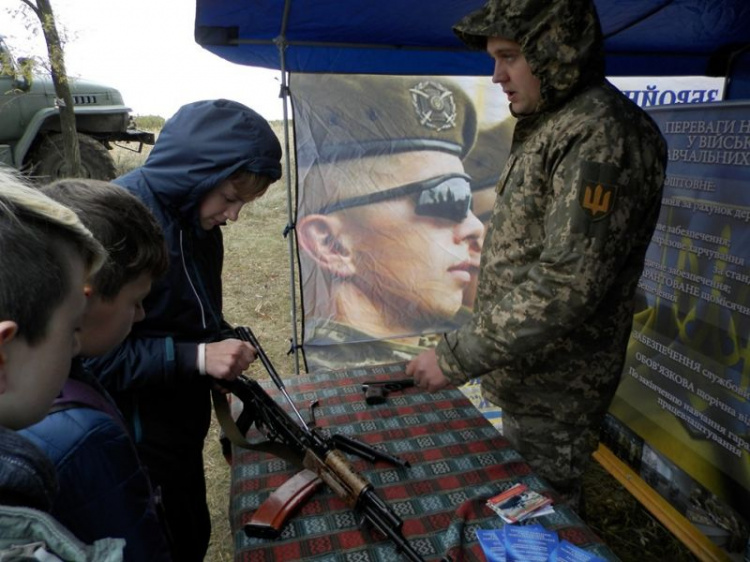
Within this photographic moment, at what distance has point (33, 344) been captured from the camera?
2.05ft

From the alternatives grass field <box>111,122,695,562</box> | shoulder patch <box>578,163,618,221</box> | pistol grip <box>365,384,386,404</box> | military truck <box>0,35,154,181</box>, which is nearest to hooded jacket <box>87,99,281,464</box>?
pistol grip <box>365,384,386,404</box>

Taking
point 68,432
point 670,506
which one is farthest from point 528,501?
point 670,506

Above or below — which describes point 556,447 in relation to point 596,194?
below

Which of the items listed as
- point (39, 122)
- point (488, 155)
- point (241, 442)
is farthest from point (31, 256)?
point (39, 122)

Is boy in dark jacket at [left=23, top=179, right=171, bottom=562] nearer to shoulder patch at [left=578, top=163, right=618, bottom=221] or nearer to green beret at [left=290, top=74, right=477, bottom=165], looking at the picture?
shoulder patch at [left=578, top=163, right=618, bottom=221]

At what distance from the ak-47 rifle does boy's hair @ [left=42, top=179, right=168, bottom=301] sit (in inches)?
26.5

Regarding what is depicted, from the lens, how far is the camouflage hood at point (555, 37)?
5.19 ft

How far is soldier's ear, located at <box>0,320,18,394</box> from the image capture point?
574 mm

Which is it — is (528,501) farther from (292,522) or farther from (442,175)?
(442,175)

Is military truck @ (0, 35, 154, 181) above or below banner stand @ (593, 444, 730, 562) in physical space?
above

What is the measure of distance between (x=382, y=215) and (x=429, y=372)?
171 centimetres

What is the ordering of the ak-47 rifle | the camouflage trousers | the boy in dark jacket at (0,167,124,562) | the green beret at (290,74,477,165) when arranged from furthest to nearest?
the green beret at (290,74,477,165) < the camouflage trousers < the ak-47 rifle < the boy in dark jacket at (0,167,124,562)

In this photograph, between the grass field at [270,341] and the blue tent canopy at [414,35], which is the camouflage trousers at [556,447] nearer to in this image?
the grass field at [270,341]

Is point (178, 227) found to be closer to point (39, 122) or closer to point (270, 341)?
point (270, 341)
